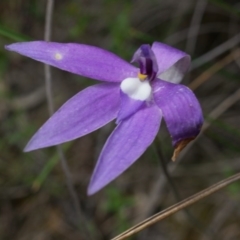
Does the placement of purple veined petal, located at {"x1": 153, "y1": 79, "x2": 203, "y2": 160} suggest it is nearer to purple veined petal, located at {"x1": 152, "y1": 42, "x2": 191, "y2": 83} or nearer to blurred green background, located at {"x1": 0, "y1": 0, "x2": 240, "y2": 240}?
purple veined petal, located at {"x1": 152, "y1": 42, "x2": 191, "y2": 83}

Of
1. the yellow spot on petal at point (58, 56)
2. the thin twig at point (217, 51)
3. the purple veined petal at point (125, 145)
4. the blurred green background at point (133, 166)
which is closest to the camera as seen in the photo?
the purple veined petal at point (125, 145)

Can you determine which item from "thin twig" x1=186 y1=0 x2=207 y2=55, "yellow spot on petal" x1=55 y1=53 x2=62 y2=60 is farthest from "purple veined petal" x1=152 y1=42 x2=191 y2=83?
"thin twig" x1=186 y1=0 x2=207 y2=55

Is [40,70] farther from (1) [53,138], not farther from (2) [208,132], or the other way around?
(1) [53,138]

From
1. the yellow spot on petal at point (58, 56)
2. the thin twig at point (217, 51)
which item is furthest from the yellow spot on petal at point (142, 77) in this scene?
the thin twig at point (217, 51)

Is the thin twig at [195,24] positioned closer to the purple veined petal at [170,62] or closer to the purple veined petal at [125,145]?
the purple veined petal at [170,62]

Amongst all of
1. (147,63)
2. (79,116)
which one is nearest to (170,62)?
(147,63)

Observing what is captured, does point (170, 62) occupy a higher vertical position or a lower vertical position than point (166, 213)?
higher

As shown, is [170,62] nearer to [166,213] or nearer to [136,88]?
[136,88]
